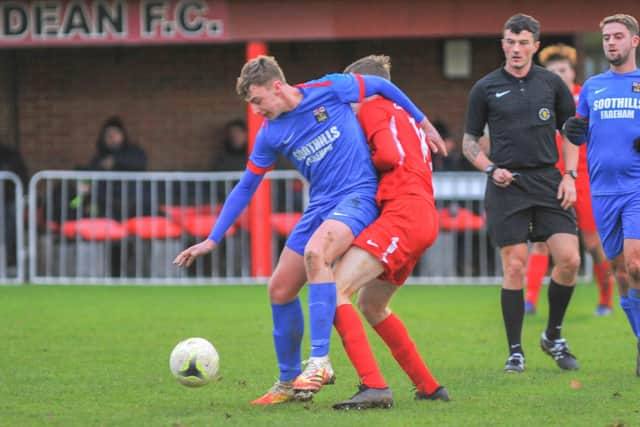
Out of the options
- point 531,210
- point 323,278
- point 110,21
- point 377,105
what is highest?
point 110,21

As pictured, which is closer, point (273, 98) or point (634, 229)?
point (273, 98)

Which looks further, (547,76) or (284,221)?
(284,221)

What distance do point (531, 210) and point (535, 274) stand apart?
127 inches

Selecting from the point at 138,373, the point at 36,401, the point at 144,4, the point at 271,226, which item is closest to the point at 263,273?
the point at 271,226

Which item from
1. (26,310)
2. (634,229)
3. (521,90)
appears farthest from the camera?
(26,310)

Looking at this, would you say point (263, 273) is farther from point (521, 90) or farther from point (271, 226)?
point (521, 90)

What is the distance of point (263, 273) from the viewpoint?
612 inches

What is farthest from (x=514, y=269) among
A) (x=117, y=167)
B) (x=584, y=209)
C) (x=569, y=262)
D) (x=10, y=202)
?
(x=10, y=202)

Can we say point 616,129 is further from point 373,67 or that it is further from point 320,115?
point 320,115

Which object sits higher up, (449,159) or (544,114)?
(544,114)

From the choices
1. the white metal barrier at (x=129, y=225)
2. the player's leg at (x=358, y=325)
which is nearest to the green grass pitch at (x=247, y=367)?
the player's leg at (x=358, y=325)

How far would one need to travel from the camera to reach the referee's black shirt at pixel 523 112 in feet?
28.8

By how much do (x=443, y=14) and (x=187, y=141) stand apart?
15.6 ft

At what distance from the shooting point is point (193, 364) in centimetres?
702
